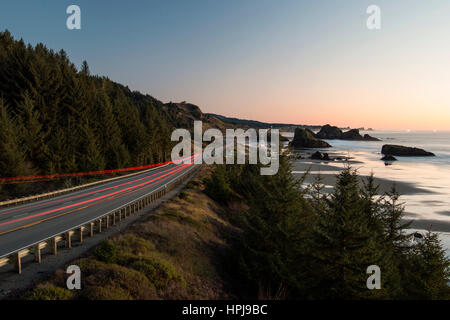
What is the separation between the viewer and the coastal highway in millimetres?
14328

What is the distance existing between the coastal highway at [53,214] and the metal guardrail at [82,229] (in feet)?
2.25

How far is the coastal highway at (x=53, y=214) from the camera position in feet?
47.0

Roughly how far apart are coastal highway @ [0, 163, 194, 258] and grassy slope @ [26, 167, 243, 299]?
3.71 meters

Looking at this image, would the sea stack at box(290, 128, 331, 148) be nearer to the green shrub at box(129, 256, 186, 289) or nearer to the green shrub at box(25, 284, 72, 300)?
the green shrub at box(129, 256, 186, 289)

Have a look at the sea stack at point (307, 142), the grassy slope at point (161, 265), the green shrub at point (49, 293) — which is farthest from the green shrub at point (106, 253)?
the sea stack at point (307, 142)

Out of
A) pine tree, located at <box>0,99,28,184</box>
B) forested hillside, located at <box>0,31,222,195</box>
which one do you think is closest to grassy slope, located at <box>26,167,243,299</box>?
pine tree, located at <box>0,99,28,184</box>

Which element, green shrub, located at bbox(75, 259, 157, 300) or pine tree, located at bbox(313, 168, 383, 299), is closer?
green shrub, located at bbox(75, 259, 157, 300)

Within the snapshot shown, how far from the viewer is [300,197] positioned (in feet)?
53.2

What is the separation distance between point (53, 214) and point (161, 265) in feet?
38.9

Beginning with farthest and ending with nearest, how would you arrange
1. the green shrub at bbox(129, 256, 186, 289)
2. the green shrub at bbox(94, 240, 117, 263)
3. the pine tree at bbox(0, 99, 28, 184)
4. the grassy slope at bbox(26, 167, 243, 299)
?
1. the pine tree at bbox(0, 99, 28, 184)
2. the green shrub at bbox(94, 240, 117, 263)
3. the green shrub at bbox(129, 256, 186, 289)
4. the grassy slope at bbox(26, 167, 243, 299)

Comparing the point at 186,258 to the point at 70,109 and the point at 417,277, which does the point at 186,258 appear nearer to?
the point at 417,277

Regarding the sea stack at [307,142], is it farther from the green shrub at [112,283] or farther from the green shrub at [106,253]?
the green shrub at [112,283]

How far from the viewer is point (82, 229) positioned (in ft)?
50.5

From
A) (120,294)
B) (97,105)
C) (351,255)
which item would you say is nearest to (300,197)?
(351,255)
